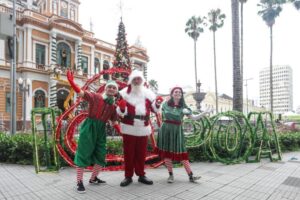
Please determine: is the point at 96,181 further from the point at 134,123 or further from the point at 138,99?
the point at 138,99

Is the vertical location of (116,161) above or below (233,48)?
below

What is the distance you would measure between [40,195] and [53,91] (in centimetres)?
2221

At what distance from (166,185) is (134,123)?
1219 mm

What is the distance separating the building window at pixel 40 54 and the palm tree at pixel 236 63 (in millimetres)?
20696

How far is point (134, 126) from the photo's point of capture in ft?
14.6

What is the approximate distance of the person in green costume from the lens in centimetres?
477

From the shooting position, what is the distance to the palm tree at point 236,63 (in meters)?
9.27

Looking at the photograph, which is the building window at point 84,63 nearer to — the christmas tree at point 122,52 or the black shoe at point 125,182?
the christmas tree at point 122,52

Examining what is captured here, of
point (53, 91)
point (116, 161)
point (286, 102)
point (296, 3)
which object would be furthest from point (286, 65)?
point (116, 161)

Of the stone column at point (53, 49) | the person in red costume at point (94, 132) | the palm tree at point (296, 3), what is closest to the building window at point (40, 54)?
the stone column at point (53, 49)

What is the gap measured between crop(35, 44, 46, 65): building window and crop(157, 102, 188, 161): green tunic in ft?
76.0

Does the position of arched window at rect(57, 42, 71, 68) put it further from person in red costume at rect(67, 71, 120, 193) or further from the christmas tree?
person in red costume at rect(67, 71, 120, 193)

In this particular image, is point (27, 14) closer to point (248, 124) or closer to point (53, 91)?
point (53, 91)

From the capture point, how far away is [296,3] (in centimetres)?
2311
